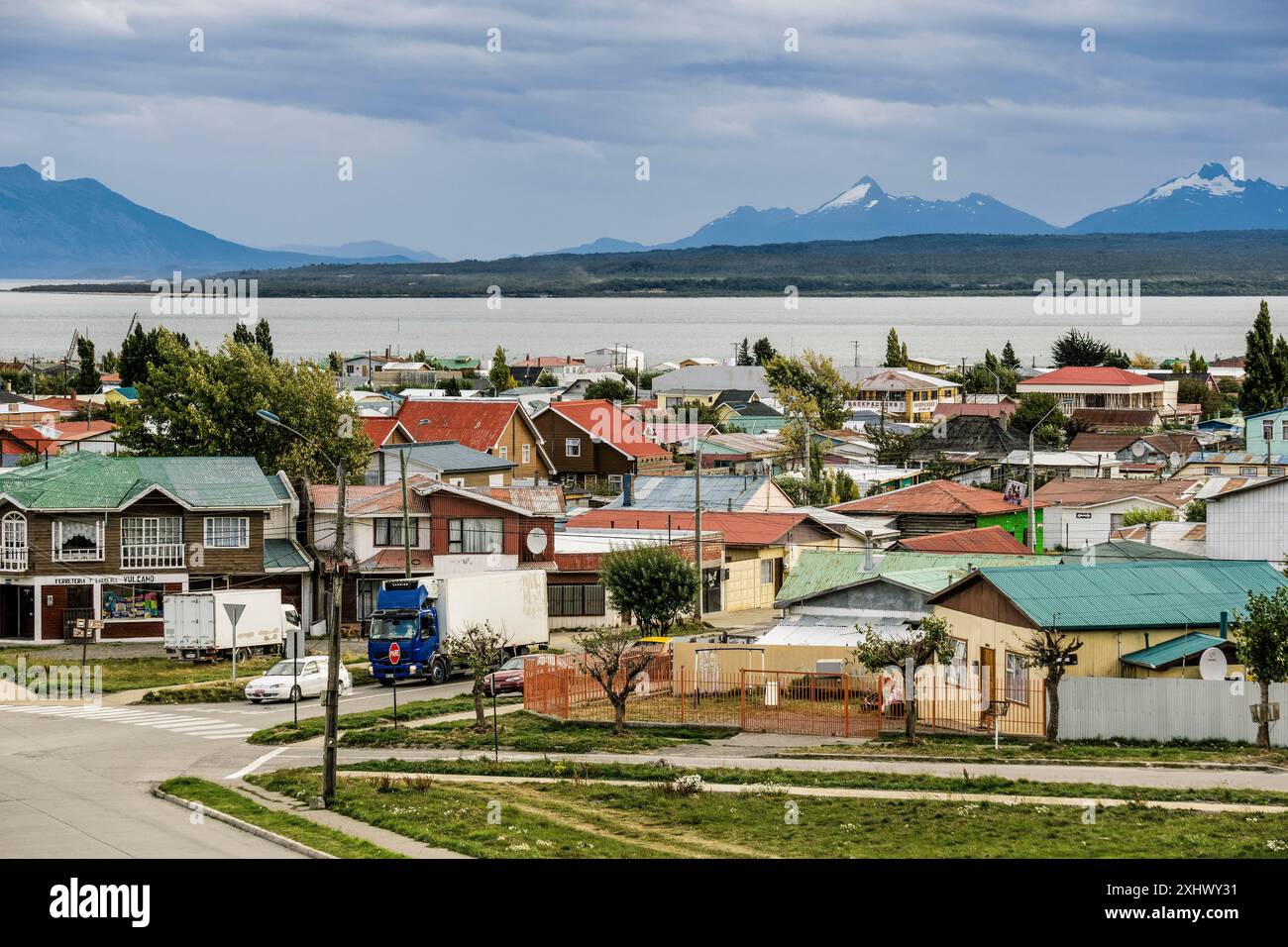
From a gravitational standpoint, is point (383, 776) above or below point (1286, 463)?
below

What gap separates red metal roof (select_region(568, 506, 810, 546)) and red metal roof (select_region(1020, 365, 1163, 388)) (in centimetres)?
10105

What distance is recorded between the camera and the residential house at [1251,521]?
48344mm

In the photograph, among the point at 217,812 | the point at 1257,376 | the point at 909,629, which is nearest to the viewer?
the point at 217,812

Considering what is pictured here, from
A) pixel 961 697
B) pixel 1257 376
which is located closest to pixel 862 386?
pixel 1257 376

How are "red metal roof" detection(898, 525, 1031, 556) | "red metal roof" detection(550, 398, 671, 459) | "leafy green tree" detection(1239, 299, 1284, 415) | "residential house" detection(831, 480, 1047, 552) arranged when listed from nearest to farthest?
"red metal roof" detection(898, 525, 1031, 556)
"residential house" detection(831, 480, 1047, 552)
"red metal roof" detection(550, 398, 671, 459)
"leafy green tree" detection(1239, 299, 1284, 415)

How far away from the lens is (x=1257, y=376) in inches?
4476

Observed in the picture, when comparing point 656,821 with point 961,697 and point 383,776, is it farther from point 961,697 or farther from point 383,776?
point 961,697

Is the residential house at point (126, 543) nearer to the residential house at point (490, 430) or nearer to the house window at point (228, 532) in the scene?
the house window at point (228, 532)

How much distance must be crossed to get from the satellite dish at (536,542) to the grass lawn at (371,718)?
50.4ft

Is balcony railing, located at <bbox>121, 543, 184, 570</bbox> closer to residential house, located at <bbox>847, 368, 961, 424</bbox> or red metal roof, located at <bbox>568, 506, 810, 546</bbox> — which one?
red metal roof, located at <bbox>568, 506, 810, 546</bbox>

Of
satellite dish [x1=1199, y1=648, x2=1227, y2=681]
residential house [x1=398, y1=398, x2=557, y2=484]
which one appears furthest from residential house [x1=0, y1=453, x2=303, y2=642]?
residential house [x1=398, y1=398, x2=557, y2=484]

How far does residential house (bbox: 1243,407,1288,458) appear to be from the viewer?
2963 inches

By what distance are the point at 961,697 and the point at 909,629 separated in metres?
3.29

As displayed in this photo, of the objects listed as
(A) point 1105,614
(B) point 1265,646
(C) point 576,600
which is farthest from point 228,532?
(B) point 1265,646
